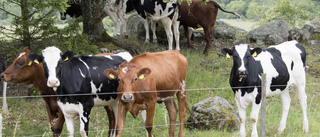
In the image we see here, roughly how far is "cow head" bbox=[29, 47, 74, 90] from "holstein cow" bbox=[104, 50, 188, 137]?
81 cm

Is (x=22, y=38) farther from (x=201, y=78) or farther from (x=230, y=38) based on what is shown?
(x=230, y=38)

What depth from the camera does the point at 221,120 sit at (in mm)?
8258

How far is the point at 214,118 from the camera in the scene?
828cm

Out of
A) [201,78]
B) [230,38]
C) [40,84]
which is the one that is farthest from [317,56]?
[40,84]

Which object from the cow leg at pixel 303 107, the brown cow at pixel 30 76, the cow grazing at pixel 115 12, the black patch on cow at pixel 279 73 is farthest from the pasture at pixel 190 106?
the cow grazing at pixel 115 12

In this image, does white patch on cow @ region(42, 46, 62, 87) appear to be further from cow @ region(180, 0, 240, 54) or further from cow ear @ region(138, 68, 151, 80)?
cow @ region(180, 0, 240, 54)

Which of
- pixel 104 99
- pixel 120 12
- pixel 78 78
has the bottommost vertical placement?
pixel 104 99

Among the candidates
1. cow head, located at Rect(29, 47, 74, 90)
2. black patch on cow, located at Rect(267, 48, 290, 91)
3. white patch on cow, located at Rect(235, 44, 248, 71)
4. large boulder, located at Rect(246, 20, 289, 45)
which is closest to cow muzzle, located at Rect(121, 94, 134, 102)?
cow head, located at Rect(29, 47, 74, 90)

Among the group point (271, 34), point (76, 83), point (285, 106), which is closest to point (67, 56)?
point (76, 83)

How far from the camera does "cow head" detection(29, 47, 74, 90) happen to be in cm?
611

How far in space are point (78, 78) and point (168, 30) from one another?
7.90 m

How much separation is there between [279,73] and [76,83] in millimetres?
4211

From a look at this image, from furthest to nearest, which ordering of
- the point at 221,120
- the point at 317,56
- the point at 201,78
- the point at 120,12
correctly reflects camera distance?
the point at 120,12, the point at 317,56, the point at 201,78, the point at 221,120

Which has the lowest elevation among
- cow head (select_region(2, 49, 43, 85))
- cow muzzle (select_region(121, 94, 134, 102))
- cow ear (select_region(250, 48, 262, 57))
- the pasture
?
the pasture
